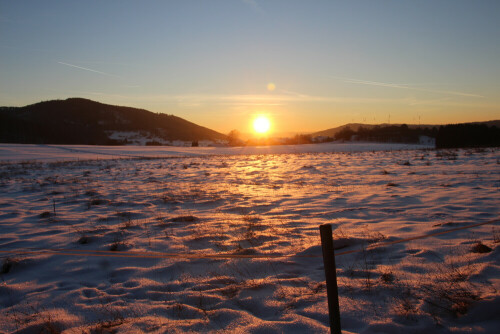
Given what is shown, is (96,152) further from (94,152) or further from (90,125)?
(90,125)

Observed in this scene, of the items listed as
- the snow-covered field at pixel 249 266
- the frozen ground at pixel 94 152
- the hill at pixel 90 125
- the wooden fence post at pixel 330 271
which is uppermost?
the hill at pixel 90 125

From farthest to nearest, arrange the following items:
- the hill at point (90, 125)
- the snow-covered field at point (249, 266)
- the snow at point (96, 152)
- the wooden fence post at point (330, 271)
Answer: the hill at point (90, 125), the snow at point (96, 152), the snow-covered field at point (249, 266), the wooden fence post at point (330, 271)

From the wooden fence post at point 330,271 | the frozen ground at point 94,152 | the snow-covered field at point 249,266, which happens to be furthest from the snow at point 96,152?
the wooden fence post at point 330,271

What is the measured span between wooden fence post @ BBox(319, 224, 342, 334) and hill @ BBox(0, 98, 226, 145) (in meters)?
106

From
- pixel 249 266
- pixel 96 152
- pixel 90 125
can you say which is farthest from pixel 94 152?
pixel 90 125

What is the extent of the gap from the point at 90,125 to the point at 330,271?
14468cm

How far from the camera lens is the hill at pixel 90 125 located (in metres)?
101

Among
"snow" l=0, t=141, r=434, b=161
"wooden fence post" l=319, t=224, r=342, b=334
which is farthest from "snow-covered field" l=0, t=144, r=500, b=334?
"snow" l=0, t=141, r=434, b=161

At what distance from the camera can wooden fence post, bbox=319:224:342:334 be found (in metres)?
2.37

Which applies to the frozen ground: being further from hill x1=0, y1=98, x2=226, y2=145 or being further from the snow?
hill x1=0, y1=98, x2=226, y2=145

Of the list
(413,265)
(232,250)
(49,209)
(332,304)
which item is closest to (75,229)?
(49,209)

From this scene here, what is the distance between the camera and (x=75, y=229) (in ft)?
21.5

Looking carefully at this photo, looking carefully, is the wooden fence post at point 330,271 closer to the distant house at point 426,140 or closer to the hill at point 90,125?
the distant house at point 426,140

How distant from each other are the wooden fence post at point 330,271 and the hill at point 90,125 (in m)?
106
